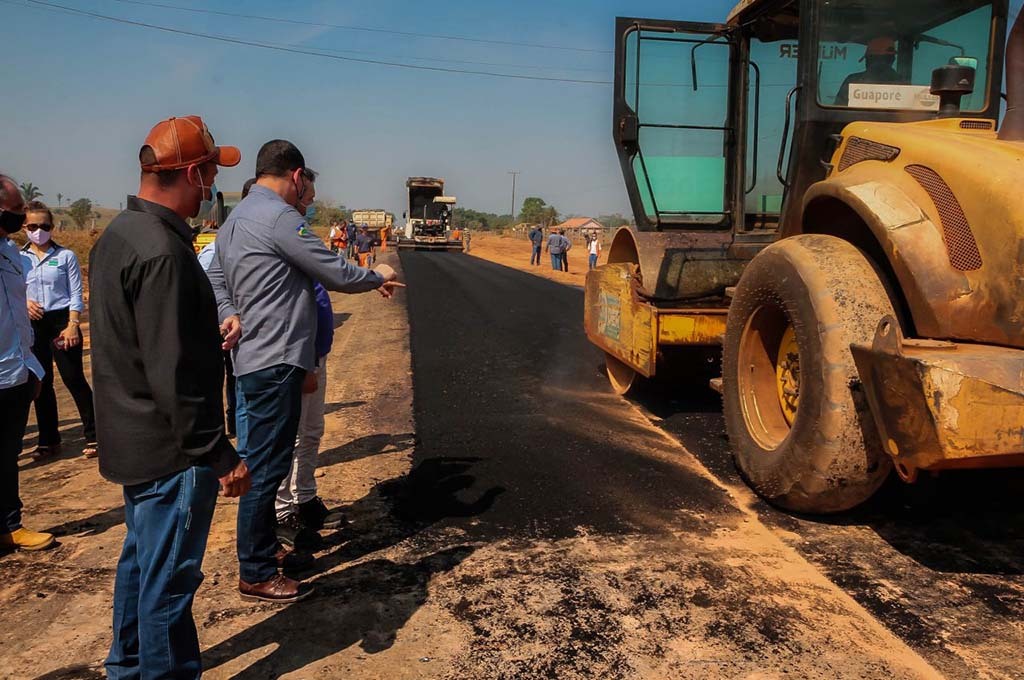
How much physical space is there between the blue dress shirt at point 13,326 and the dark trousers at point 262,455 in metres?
1.56

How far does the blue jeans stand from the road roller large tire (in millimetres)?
2547

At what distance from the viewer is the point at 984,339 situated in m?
3.12

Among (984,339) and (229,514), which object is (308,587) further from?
(984,339)

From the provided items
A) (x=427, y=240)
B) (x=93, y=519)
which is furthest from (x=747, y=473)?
(x=427, y=240)

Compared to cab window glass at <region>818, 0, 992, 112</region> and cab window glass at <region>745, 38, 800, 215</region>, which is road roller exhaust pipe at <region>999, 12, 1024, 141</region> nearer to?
cab window glass at <region>818, 0, 992, 112</region>

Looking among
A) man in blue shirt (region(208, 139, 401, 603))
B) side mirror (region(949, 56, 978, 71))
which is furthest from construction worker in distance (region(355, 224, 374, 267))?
man in blue shirt (region(208, 139, 401, 603))

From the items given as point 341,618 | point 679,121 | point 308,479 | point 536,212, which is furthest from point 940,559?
point 536,212

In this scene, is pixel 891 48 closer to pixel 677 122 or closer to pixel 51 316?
pixel 677 122

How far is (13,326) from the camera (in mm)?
4051

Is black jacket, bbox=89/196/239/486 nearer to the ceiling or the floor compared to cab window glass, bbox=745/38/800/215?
nearer to the floor

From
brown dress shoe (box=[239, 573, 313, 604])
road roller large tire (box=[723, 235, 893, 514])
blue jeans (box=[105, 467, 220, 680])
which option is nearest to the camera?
blue jeans (box=[105, 467, 220, 680])

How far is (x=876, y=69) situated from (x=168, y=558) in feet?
14.5

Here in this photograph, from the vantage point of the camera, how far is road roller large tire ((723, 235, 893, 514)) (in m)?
3.43

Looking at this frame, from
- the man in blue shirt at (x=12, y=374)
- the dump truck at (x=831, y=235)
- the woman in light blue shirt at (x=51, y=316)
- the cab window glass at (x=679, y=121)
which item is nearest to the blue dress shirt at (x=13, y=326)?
the man in blue shirt at (x=12, y=374)
